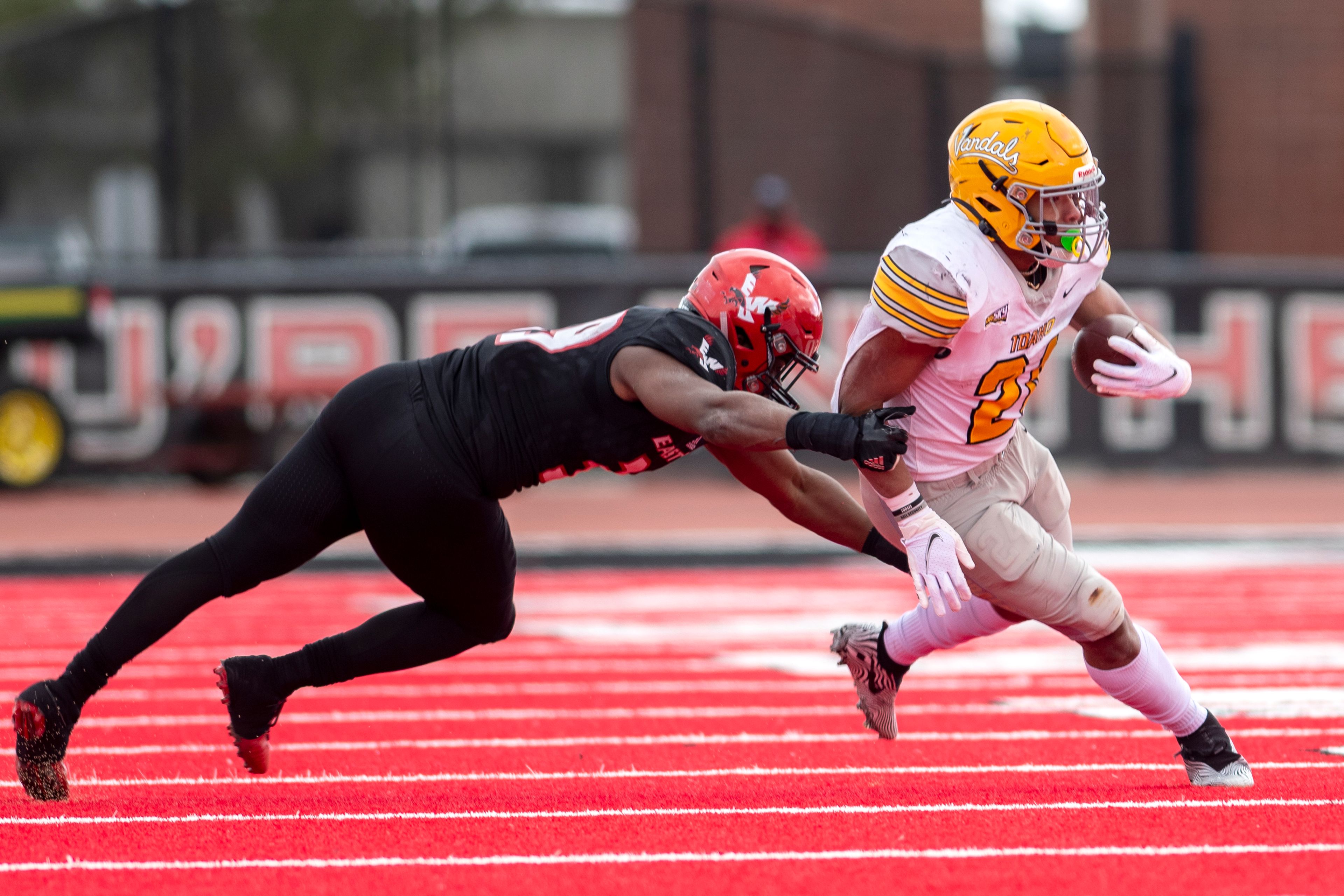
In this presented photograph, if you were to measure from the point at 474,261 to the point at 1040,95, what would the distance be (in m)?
5.88

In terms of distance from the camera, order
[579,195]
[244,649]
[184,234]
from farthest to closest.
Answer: [579,195], [184,234], [244,649]

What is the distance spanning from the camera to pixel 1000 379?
4855 mm

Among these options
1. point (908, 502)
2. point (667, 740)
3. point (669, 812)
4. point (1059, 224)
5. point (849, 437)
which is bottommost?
point (667, 740)

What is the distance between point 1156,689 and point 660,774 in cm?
138

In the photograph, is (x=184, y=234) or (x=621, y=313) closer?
(x=621, y=313)

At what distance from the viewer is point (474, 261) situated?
52.1ft

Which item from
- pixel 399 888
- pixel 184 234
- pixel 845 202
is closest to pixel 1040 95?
pixel 845 202

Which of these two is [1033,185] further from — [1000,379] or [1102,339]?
[1102,339]

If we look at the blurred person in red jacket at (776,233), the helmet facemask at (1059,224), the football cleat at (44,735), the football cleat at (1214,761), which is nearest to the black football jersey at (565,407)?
the helmet facemask at (1059,224)

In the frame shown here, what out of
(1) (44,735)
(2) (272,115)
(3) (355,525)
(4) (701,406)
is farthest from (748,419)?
(2) (272,115)

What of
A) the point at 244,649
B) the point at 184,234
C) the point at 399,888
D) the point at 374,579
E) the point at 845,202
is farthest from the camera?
the point at 845,202

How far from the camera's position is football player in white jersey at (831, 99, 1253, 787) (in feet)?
15.3

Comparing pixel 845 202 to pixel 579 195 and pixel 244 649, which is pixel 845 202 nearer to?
pixel 579 195

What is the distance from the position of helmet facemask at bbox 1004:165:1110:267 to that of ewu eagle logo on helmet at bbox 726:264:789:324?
0.63m
